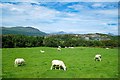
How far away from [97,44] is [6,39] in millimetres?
45539

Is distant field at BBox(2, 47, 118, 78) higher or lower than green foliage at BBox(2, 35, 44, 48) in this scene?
lower

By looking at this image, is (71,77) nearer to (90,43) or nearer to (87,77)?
(87,77)

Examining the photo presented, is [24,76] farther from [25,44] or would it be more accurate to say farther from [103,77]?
[25,44]

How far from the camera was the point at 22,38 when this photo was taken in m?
87.0

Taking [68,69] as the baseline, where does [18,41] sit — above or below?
above

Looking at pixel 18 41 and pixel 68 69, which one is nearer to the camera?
pixel 68 69

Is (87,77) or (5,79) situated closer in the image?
(5,79)

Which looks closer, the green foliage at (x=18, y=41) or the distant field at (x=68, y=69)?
the distant field at (x=68, y=69)

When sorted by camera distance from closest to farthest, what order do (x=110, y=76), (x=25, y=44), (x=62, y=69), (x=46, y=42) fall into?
(x=110, y=76), (x=62, y=69), (x=25, y=44), (x=46, y=42)

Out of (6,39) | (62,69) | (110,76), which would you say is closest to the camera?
(110,76)

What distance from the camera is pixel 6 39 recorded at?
76.7 meters

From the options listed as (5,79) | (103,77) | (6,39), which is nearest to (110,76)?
(103,77)

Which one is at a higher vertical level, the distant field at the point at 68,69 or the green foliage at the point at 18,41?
the green foliage at the point at 18,41

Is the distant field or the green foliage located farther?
the green foliage
